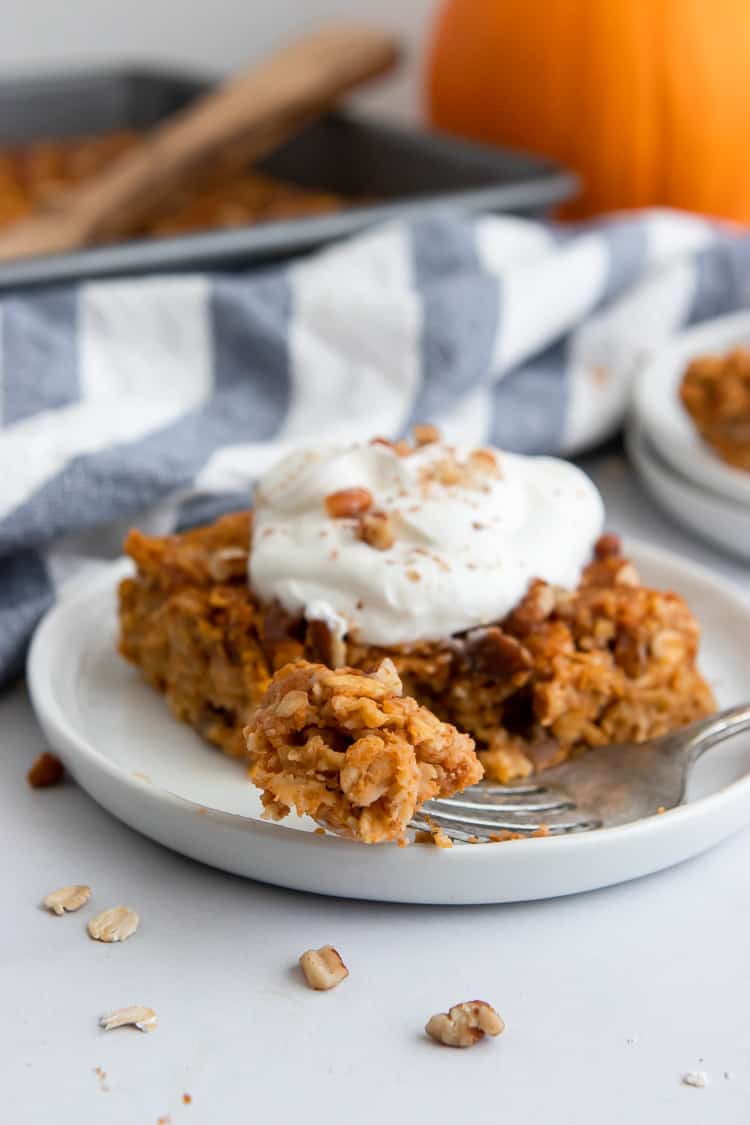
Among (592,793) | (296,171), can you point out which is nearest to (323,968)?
(592,793)

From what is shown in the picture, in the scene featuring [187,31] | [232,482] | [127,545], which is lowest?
[187,31]

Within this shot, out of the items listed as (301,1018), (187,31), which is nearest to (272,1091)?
(301,1018)

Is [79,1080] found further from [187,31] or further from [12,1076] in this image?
[187,31]

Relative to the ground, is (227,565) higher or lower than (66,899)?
higher

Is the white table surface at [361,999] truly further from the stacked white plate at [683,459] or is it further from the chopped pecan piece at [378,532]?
the stacked white plate at [683,459]

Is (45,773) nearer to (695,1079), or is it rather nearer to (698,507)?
(695,1079)

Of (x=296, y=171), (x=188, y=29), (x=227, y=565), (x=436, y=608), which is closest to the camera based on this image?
(x=436, y=608)
